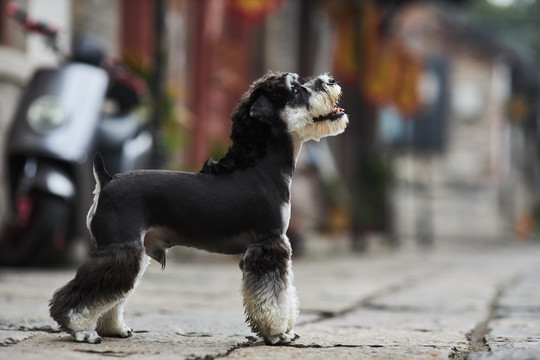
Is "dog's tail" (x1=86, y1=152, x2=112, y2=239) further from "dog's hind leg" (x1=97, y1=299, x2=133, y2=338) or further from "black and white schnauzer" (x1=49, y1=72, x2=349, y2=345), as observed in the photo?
"dog's hind leg" (x1=97, y1=299, x2=133, y2=338)

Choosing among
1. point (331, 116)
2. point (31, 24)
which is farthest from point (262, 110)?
point (31, 24)

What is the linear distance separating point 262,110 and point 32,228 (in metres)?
3.27

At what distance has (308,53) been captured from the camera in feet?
47.9

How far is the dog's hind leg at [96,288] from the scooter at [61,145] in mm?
3092

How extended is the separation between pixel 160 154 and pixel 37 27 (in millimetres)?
1628

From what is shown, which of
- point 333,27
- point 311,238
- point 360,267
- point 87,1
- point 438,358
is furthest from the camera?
point 333,27

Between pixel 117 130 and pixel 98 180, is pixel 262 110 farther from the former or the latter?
pixel 117 130

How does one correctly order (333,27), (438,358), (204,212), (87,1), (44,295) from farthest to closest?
(333,27) → (87,1) → (44,295) → (204,212) → (438,358)

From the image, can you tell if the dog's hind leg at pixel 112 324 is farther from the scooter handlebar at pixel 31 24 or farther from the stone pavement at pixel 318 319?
the scooter handlebar at pixel 31 24

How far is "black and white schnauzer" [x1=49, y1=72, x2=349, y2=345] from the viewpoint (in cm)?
264

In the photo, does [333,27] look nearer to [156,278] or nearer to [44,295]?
[156,278]

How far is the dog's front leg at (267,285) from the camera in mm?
2719

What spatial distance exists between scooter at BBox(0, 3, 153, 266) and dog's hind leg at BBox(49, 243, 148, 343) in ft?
10.1

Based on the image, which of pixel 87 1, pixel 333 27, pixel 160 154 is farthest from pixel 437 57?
pixel 160 154
